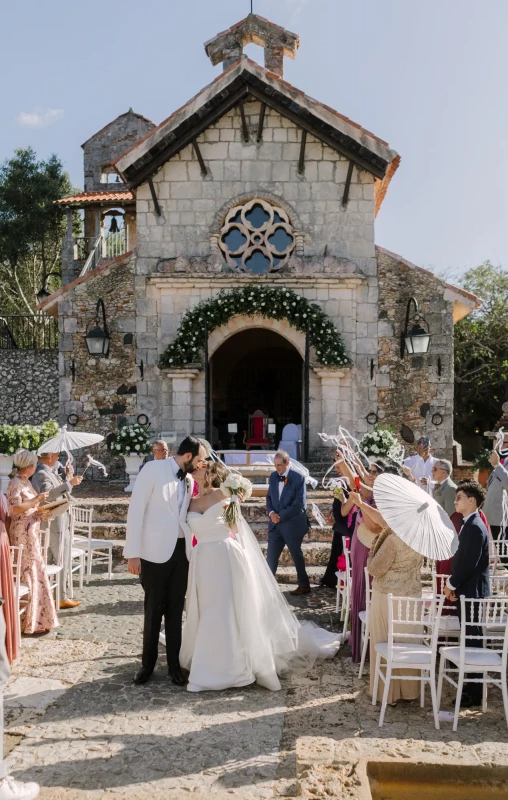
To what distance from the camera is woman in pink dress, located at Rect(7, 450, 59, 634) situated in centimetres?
680

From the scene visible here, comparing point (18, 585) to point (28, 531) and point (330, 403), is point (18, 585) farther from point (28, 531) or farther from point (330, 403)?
point (330, 403)

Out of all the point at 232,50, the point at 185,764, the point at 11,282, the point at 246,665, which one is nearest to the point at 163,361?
the point at 232,50

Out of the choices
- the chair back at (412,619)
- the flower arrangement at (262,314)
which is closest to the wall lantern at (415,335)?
the flower arrangement at (262,314)

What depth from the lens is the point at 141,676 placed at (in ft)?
18.8

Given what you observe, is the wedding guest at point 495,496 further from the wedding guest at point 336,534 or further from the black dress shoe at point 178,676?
the black dress shoe at point 178,676

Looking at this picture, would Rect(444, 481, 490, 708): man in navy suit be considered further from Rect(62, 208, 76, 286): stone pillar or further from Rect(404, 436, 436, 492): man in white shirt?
Rect(62, 208, 76, 286): stone pillar

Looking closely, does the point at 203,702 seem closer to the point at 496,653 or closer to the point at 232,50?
the point at 496,653

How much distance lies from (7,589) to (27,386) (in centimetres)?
1183

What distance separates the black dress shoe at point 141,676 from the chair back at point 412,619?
→ 1981mm

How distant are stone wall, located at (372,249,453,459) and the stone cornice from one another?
71 centimetres

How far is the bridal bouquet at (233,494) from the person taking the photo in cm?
566

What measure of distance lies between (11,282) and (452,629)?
93.9ft

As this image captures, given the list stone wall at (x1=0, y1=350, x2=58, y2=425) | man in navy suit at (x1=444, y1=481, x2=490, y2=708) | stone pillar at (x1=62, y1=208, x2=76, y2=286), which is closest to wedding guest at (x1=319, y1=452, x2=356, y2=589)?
man in navy suit at (x1=444, y1=481, x2=490, y2=708)

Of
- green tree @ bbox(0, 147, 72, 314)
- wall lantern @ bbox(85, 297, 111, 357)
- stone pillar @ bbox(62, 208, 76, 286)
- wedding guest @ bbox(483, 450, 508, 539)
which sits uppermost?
green tree @ bbox(0, 147, 72, 314)
